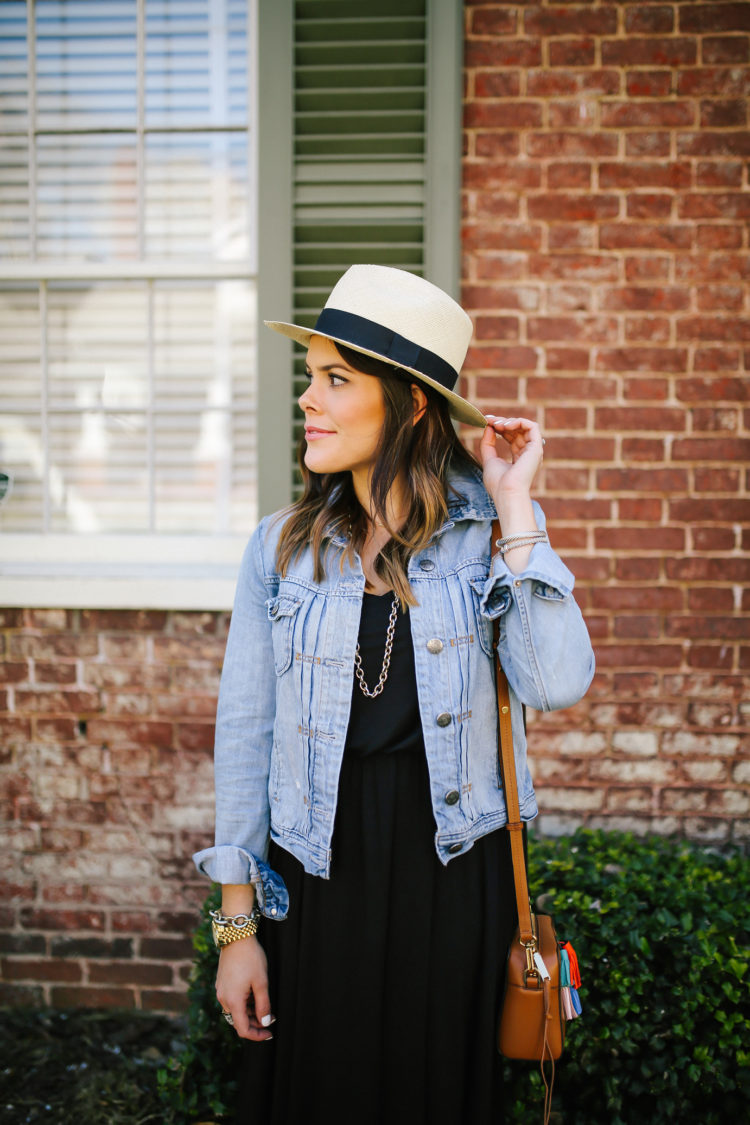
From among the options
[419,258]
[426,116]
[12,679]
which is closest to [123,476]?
[12,679]

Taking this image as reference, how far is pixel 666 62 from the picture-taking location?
2477 mm

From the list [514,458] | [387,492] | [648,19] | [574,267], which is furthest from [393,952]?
[648,19]

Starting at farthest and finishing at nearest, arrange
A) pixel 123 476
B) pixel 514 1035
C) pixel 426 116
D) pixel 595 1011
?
pixel 123 476 → pixel 426 116 → pixel 595 1011 → pixel 514 1035

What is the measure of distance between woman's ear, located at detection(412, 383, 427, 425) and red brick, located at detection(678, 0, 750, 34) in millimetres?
1905

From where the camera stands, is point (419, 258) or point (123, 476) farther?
point (123, 476)

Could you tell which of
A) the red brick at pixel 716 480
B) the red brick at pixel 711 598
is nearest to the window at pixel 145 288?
the red brick at pixel 716 480

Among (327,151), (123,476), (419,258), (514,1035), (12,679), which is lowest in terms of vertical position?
A: (514,1035)

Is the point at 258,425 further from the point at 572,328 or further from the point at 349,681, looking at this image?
the point at 349,681

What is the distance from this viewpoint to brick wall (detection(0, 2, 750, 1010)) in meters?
2.49

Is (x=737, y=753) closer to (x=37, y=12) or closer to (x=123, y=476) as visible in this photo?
(x=123, y=476)

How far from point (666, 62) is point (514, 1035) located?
280 cm

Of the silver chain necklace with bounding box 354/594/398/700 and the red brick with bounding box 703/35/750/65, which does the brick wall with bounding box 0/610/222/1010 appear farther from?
the red brick with bounding box 703/35/750/65

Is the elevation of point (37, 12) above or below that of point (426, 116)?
above

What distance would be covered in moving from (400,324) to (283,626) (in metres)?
0.61
